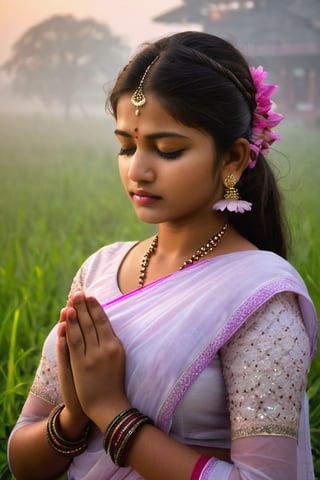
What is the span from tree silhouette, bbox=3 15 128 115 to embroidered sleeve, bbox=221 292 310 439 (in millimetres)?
2112

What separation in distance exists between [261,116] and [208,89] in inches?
6.8

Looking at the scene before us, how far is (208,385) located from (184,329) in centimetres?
10

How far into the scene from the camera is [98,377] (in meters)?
1.12

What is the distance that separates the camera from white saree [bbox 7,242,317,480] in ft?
3.48

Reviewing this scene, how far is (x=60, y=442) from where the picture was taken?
121 cm

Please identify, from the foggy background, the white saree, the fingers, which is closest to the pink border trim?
the white saree

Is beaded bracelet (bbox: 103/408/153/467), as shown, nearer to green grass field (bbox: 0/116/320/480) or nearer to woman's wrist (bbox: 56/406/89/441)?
woman's wrist (bbox: 56/406/89/441)

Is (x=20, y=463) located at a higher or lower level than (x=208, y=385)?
lower

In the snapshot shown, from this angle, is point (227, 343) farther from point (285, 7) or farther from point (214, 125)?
point (285, 7)

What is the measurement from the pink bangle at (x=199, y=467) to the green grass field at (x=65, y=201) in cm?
135

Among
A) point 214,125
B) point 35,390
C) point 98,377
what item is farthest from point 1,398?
point 214,125

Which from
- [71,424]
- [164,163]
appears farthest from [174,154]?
[71,424]

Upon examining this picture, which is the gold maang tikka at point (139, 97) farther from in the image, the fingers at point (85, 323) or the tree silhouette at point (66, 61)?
the tree silhouette at point (66, 61)

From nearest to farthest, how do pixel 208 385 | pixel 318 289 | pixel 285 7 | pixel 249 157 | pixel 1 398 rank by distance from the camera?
pixel 208 385
pixel 249 157
pixel 1 398
pixel 318 289
pixel 285 7
